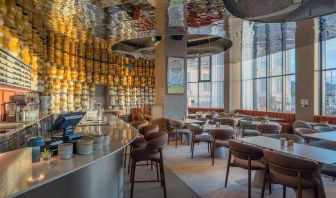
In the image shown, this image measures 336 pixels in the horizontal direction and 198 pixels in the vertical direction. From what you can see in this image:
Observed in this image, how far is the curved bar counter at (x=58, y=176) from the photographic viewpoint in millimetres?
1322

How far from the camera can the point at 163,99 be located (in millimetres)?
7645

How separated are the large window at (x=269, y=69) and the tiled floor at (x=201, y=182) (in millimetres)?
4304

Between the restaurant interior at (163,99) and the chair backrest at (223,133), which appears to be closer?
the restaurant interior at (163,99)

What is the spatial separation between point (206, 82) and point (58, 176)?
1379cm

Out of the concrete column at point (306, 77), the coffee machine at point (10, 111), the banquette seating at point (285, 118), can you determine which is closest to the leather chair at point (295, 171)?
the coffee machine at point (10, 111)

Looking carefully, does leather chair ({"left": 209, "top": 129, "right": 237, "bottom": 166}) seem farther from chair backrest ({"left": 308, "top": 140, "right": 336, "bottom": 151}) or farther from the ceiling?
the ceiling

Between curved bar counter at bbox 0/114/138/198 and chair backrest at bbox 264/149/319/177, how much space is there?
64.5 inches

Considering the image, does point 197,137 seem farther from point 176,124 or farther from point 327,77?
point 327,77

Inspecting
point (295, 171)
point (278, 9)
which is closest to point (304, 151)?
point (295, 171)

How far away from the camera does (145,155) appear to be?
3.36m

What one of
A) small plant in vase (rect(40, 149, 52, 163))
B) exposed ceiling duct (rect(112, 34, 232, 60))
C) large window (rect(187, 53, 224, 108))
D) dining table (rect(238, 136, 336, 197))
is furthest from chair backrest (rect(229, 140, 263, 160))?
large window (rect(187, 53, 224, 108))

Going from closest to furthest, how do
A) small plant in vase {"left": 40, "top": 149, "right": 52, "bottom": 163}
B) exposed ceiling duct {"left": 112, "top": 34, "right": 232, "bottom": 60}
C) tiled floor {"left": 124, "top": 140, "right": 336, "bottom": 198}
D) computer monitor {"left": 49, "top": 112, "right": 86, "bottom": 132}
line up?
small plant in vase {"left": 40, "top": 149, "right": 52, "bottom": 163}, computer monitor {"left": 49, "top": 112, "right": 86, "bottom": 132}, tiled floor {"left": 124, "top": 140, "right": 336, "bottom": 198}, exposed ceiling duct {"left": 112, "top": 34, "right": 232, "bottom": 60}

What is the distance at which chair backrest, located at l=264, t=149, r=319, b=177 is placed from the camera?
2.52 meters

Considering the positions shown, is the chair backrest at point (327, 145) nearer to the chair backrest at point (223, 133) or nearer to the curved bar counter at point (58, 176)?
the chair backrest at point (223, 133)
